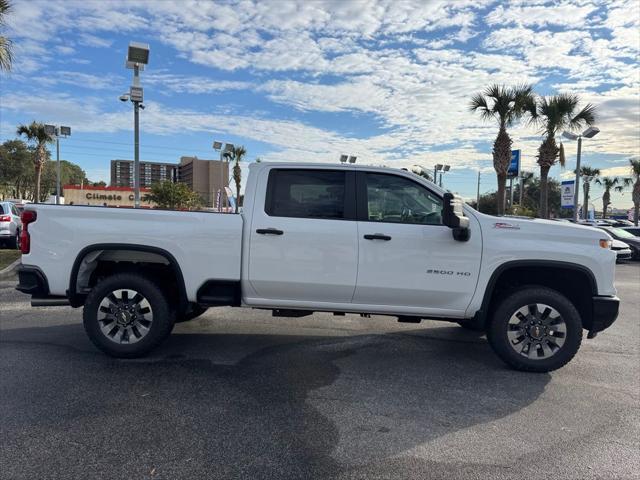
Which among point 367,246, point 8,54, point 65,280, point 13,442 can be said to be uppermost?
point 8,54

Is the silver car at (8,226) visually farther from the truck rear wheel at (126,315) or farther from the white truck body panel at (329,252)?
the truck rear wheel at (126,315)

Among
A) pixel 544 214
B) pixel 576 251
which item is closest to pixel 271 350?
pixel 576 251

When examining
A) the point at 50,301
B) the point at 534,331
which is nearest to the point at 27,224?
the point at 50,301

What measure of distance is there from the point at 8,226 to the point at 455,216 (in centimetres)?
1574

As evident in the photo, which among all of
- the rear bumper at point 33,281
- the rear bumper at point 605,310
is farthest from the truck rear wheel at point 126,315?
the rear bumper at point 605,310

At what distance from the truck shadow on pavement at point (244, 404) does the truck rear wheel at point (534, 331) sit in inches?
7.5

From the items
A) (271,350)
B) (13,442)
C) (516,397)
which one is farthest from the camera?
(271,350)

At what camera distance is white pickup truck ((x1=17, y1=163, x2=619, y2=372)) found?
478 cm

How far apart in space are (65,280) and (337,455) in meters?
3.42

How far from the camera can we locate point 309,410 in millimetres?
3869

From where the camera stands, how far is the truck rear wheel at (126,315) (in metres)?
4.96

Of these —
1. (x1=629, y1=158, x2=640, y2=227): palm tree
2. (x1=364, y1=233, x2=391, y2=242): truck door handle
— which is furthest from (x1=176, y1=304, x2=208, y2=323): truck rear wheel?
(x1=629, y1=158, x2=640, y2=227): palm tree

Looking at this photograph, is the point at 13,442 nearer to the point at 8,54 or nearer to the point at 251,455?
the point at 251,455

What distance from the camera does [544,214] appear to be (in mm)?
23578
